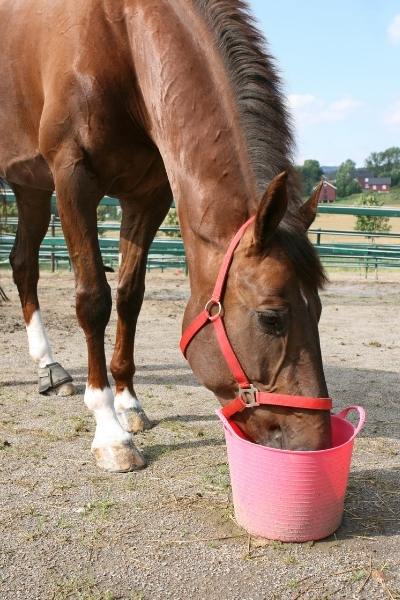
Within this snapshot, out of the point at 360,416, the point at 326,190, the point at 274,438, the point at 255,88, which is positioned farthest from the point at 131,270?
the point at 326,190

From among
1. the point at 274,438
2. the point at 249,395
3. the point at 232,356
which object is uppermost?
the point at 232,356

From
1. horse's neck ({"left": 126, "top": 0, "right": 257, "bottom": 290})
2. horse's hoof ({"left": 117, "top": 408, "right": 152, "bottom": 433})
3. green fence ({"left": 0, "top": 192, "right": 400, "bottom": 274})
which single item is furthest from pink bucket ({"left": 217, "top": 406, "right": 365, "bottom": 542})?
green fence ({"left": 0, "top": 192, "right": 400, "bottom": 274})

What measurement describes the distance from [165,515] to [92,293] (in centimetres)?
115

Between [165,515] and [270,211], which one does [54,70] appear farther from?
[165,515]

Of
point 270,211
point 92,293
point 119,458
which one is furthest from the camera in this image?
point 92,293

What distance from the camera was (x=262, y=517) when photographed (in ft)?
7.45

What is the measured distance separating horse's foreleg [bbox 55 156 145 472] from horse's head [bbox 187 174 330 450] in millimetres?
920

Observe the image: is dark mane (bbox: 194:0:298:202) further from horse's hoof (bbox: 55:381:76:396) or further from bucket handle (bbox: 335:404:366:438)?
horse's hoof (bbox: 55:381:76:396)

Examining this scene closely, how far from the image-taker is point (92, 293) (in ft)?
10.1

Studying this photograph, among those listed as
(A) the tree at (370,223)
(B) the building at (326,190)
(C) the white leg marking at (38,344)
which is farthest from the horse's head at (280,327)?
(A) the tree at (370,223)

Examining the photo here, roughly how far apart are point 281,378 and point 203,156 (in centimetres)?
97

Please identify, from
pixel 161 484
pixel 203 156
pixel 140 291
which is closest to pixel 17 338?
pixel 140 291

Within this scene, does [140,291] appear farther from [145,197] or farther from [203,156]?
[203,156]

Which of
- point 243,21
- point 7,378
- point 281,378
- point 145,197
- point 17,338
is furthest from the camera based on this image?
point 17,338
